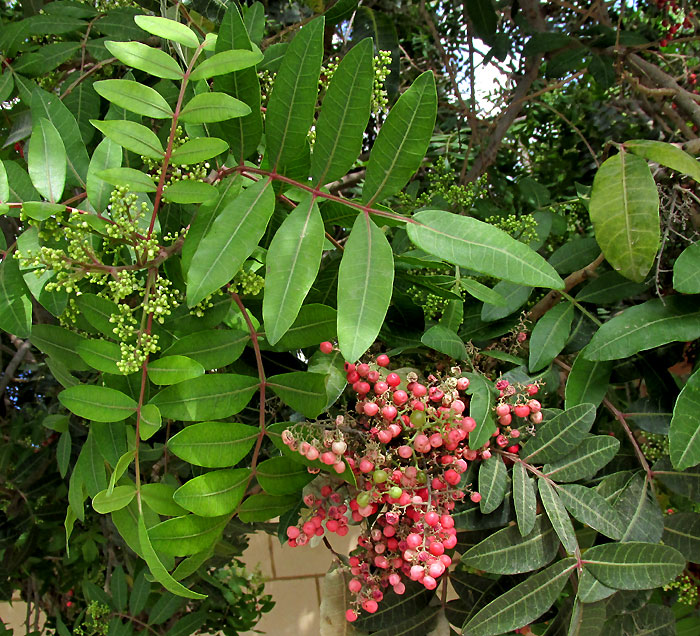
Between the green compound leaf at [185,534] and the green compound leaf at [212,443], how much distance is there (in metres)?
0.06

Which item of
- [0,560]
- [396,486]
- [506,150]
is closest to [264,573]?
[0,560]

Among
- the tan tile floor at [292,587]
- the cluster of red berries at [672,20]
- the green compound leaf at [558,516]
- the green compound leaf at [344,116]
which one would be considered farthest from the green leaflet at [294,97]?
the tan tile floor at [292,587]

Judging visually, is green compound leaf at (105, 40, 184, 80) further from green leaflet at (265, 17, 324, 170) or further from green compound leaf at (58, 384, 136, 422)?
green compound leaf at (58, 384, 136, 422)

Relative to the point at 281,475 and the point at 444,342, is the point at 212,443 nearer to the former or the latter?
the point at 281,475

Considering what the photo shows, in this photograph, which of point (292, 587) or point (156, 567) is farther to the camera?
point (292, 587)

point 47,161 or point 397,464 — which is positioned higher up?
point 47,161

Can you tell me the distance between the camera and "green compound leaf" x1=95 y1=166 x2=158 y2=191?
22.9 inches

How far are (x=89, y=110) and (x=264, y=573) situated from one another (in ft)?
6.04

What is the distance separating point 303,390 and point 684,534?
51 cm

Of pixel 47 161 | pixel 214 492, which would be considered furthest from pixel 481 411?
pixel 47 161

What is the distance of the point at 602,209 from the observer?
2.39 ft

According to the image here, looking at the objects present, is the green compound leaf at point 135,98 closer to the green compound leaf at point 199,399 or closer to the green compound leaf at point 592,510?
the green compound leaf at point 199,399

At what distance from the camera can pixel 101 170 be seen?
64 centimetres

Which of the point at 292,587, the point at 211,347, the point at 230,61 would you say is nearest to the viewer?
the point at 230,61
